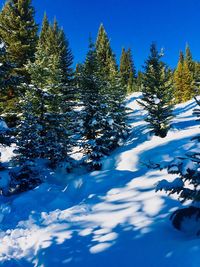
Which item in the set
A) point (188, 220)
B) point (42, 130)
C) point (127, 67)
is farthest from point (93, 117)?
point (127, 67)

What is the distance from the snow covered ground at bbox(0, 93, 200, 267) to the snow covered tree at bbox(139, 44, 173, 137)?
10.4 meters

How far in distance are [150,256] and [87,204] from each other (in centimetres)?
548

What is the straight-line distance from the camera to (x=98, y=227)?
880 cm

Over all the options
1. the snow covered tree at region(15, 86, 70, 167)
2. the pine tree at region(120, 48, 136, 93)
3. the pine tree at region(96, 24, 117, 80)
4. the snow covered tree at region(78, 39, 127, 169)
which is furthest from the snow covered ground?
the pine tree at region(120, 48, 136, 93)

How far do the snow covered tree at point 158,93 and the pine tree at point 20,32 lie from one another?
1195cm

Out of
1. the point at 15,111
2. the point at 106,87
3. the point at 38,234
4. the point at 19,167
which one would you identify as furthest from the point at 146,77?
the point at 38,234

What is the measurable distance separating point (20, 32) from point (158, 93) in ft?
50.7

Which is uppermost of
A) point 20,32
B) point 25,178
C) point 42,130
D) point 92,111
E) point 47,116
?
point 20,32

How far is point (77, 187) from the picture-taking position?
14.9 m

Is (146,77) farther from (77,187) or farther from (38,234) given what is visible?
(38,234)

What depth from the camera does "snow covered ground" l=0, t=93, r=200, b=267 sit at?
6.56 m

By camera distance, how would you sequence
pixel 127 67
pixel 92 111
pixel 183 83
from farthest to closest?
pixel 127 67 < pixel 183 83 < pixel 92 111

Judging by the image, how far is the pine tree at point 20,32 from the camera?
3011cm

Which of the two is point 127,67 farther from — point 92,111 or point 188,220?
point 188,220
